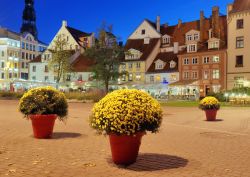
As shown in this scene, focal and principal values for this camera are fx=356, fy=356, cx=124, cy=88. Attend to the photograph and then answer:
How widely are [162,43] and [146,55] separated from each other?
4490mm

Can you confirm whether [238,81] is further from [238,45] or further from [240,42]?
[240,42]

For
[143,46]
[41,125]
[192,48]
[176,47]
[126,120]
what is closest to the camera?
[126,120]

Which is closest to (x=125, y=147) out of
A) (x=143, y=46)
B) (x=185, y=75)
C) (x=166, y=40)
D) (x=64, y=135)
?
(x=64, y=135)

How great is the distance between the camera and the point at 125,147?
7332mm

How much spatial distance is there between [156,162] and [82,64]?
64229mm

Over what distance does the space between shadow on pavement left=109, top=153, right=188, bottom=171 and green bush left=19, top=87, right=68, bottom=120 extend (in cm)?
385

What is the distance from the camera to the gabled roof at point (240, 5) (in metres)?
52.6

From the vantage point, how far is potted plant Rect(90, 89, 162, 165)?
716 centimetres

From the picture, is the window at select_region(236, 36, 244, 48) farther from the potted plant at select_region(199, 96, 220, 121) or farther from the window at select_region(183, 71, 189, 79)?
the potted plant at select_region(199, 96, 220, 121)

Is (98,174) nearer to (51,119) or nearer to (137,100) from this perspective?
(137,100)

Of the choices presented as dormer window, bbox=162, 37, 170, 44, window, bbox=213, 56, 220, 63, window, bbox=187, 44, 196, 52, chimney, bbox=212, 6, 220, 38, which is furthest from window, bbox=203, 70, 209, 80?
dormer window, bbox=162, 37, 170, 44

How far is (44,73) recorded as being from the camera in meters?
75.8

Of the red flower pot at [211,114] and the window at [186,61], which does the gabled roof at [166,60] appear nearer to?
the window at [186,61]

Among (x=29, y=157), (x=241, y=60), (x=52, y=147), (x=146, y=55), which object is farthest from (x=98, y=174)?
(x=146, y=55)
